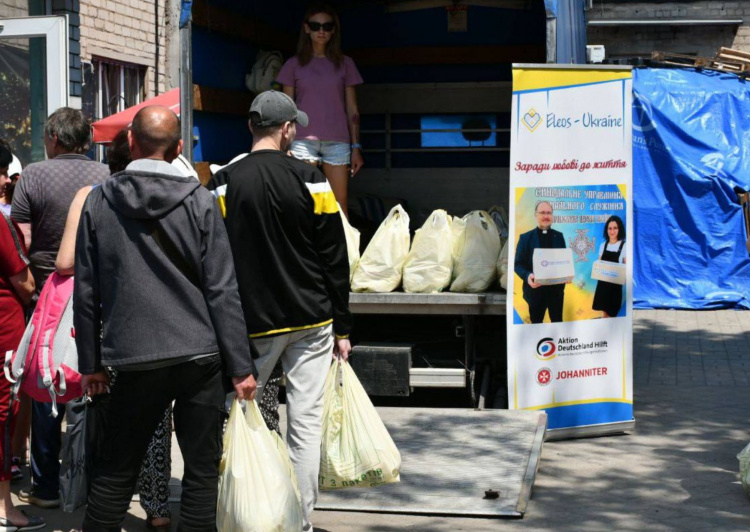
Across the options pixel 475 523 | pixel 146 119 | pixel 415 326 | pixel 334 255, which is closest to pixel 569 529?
pixel 475 523

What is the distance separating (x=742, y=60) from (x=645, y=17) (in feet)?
22.9

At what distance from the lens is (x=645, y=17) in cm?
2042

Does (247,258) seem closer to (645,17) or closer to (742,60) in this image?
(742,60)

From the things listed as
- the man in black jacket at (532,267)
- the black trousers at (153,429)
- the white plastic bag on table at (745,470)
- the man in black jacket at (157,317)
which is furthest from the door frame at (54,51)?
the white plastic bag on table at (745,470)

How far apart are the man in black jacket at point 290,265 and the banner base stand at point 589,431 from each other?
99.4 inches

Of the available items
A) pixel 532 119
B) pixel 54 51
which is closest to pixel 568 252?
pixel 532 119

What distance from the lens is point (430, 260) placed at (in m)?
7.40

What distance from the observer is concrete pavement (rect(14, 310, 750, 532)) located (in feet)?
17.4

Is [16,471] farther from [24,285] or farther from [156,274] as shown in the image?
[156,274]

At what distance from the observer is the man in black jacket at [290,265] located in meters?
4.61

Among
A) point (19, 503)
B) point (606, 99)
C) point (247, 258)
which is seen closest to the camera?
point (247, 258)

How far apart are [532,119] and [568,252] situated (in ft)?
2.76

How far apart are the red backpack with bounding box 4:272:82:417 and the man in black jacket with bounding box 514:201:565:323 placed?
286cm

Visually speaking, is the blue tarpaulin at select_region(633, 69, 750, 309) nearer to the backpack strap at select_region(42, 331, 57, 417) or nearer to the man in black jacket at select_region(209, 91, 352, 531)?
the man in black jacket at select_region(209, 91, 352, 531)
